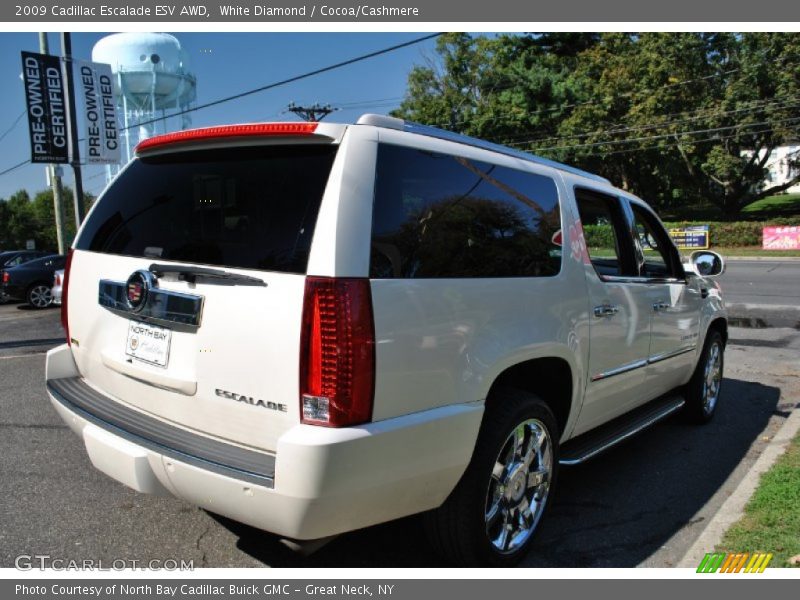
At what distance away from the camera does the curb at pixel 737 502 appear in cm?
314

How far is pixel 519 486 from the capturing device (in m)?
3.09

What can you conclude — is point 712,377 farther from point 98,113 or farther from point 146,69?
point 146,69

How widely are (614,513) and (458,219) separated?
2071mm

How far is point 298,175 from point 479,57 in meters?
47.5

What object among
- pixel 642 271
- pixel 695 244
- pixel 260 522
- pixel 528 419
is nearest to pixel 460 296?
pixel 528 419

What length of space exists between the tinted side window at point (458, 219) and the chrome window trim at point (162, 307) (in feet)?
2.56

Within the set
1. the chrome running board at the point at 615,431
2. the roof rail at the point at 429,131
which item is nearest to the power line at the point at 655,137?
the chrome running board at the point at 615,431

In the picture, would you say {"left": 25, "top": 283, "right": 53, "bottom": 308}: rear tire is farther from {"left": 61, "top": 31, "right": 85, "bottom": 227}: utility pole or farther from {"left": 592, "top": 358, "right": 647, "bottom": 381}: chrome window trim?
{"left": 592, "top": 358, "right": 647, "bottom": 381}: chrome window trim

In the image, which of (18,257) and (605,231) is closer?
(605,231)

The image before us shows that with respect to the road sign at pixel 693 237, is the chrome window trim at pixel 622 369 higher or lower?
lower

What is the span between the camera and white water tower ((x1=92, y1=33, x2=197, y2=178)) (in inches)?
1526

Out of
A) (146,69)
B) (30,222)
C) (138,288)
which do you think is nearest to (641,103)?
(146,69)

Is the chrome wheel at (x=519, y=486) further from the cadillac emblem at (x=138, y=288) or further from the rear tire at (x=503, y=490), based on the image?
the cadillac emblem at (x=138, y=288)

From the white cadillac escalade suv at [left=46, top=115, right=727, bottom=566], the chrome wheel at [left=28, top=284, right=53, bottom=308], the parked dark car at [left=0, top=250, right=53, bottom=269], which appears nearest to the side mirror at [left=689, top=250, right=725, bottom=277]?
the white cadillac escalade suv at [left=46, top=115, right=727, bottom=566]
